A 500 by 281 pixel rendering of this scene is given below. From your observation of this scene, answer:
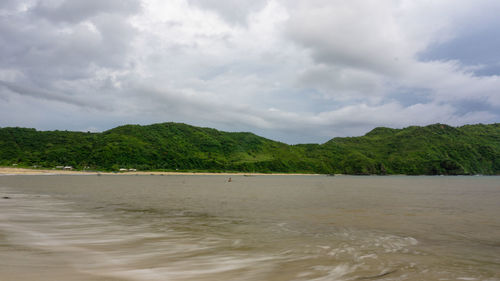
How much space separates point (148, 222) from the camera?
51.3ft

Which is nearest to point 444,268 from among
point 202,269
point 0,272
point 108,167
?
point 202,269

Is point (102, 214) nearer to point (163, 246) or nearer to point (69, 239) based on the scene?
point (69, 239)

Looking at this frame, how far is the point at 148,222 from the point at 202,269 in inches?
349

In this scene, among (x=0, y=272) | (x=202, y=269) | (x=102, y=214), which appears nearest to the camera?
(x=0, y=272)

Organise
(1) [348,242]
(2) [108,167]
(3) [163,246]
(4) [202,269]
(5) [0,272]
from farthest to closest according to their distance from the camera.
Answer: (2) [108,167]
(1) [348,242]
(3) [163,246]
(4) [202,269]
(5) [0,272]

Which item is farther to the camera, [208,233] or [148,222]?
[148,222]

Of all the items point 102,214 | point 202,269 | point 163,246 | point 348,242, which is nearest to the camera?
point 202,269

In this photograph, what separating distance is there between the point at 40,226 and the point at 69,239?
3607mm

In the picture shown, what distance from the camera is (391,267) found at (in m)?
8.11

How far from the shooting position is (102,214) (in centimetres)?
1809

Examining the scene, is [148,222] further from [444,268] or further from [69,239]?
[444,268]

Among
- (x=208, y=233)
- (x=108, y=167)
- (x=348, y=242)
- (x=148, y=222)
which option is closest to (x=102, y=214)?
(x=148, y=222)

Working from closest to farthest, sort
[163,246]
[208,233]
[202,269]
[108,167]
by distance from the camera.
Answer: [202,269] < [163,246] < [208,233] < [108,167]

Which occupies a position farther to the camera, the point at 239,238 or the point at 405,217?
the point at 405,217
